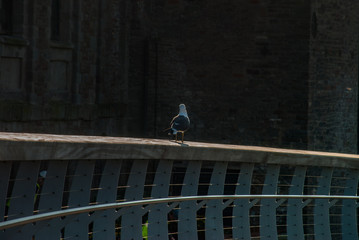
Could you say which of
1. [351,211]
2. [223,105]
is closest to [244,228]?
[351,211]

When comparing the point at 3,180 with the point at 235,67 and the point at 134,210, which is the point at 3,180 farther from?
the point at 235,67

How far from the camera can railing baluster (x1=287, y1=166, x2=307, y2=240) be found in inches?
326

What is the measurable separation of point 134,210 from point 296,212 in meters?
2.09

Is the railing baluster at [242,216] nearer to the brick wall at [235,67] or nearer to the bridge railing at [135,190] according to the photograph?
the bridge railing at [135,190]

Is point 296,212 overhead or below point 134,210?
below

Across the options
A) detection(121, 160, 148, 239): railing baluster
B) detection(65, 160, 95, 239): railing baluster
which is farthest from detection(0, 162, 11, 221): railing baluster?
detection(121, 160, 148, 239): railing baluster

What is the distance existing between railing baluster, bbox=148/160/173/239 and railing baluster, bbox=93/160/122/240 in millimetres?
513

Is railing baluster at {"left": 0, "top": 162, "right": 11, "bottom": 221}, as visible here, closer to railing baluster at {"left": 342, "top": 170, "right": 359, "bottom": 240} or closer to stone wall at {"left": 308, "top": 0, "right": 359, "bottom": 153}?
railing baluster at {"left": 342, "top": 170, "right": 359, "bottom": 240}

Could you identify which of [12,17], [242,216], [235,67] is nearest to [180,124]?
[242,216]

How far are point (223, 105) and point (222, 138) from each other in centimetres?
89

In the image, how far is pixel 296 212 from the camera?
8.34 meters

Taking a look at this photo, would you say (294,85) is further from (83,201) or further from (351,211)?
(83,201)

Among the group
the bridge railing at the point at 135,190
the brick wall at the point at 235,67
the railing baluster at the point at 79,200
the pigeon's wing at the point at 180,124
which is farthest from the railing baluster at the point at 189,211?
the brick wall at the point at 235,67

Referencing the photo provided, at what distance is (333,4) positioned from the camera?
25.0m
